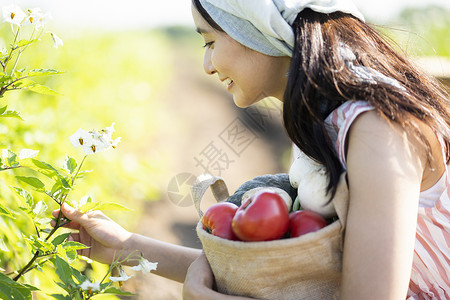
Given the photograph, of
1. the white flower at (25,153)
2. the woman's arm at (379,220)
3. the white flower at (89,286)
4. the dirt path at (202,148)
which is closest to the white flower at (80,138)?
the white flower at (25,153)

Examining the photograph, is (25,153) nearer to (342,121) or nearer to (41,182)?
(41,182)

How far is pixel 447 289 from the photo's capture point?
1.63 metres

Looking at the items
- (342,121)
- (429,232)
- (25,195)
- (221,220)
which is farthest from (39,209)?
(429,232)

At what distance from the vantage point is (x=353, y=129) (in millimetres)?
1426

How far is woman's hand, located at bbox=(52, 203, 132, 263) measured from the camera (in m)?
1.87

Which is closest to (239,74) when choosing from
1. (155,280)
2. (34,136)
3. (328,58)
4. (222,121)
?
(328,58)

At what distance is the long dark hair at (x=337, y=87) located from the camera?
1.46 m

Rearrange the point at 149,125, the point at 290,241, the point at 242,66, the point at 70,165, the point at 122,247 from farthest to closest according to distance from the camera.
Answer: the point at 149,125 < the point at 122,247 < the point at 242,66 < the point at 70,165 < the point at 290,241

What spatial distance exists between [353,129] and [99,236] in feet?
3.10

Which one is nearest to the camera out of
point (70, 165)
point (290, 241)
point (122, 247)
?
point (290, 241)

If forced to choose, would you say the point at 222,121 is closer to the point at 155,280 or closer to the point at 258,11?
the point at 155,280

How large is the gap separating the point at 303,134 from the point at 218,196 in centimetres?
47

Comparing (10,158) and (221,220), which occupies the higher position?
(10,158)

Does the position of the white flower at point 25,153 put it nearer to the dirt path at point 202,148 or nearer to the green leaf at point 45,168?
the green leaf at point 45,168
